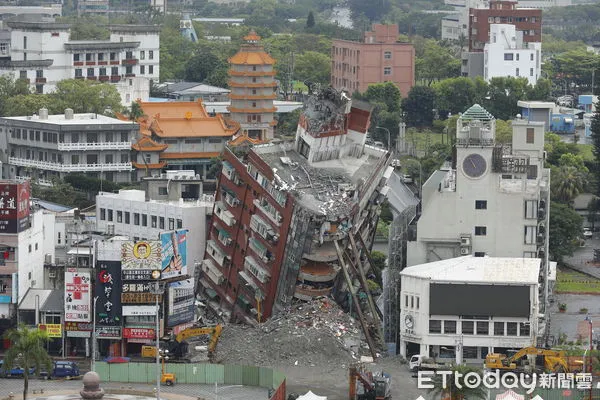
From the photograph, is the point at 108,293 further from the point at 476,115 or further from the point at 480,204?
the point at 476,115

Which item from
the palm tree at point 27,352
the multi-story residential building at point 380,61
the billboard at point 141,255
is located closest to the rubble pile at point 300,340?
the billboard at point 141,255

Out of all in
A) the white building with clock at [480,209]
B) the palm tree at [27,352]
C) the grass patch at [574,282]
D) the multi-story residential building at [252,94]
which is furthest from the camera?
the multi-story residential building at [252,94]

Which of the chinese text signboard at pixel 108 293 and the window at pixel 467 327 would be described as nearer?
the window at pixel 467 327

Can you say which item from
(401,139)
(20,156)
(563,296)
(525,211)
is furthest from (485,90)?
(525,211)

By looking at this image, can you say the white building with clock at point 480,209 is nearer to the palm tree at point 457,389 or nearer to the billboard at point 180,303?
the billboard at point 180,303

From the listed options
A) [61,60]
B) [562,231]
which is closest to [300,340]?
[562,231]

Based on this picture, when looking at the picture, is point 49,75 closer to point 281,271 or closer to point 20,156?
point 20,156
